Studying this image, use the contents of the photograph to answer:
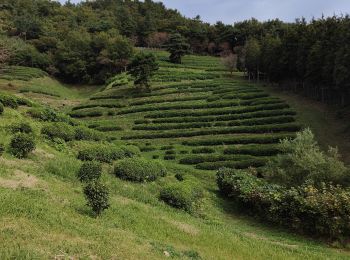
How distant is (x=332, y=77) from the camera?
62125 millimetres

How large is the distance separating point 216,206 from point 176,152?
22.5 meters

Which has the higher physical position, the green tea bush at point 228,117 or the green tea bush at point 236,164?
the green tea bush at point 228,117

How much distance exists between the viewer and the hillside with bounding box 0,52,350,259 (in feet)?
51.0

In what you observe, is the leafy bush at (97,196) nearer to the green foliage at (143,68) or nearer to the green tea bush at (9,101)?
the green tea bush at (9,101)

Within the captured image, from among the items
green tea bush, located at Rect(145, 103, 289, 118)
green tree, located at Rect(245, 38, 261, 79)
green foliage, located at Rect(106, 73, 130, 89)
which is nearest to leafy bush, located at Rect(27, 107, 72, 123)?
A: green tea bush, located at Rect(145, 103, 289, 118)

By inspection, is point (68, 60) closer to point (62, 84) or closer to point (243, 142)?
point (62, 84)

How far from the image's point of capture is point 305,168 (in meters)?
35.9

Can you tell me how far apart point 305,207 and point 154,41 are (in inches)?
4579

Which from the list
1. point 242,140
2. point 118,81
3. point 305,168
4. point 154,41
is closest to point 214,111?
point 242,140

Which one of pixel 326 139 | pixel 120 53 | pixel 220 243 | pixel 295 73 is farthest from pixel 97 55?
pixel 220 243

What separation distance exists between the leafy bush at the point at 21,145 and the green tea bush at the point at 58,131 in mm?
5875

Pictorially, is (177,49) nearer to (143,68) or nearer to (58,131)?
(143,68)

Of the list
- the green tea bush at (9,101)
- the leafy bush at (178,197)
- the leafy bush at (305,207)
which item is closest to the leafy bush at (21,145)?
the leafy bush at (178,197)

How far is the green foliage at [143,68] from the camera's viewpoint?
273 ft
